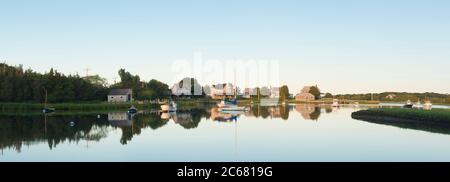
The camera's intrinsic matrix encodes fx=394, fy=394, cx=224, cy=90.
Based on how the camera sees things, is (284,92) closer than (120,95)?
No

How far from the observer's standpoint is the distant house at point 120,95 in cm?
10350

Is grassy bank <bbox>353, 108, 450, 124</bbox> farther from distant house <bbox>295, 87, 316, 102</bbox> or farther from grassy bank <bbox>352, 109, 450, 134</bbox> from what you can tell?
distant house <bbox>295, 87, 316, 102</bbox>

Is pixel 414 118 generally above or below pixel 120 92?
below

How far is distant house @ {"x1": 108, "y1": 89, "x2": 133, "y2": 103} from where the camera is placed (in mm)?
103500

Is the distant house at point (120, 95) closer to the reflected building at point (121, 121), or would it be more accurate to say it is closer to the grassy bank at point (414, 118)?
the reflected building at point (121, 121)

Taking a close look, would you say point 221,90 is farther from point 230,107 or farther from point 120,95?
point 230,107

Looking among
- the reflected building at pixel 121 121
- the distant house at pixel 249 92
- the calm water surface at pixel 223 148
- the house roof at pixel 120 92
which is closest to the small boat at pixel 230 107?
the reflected building at pixel 121 121

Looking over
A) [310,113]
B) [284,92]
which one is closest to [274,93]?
[284,92]

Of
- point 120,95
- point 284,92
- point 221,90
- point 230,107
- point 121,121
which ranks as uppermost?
point 221,90

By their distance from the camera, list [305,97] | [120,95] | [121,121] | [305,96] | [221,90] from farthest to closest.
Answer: [221,90], [305,96], [305,97], [120,95], [121,121]

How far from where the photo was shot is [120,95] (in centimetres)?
10425
